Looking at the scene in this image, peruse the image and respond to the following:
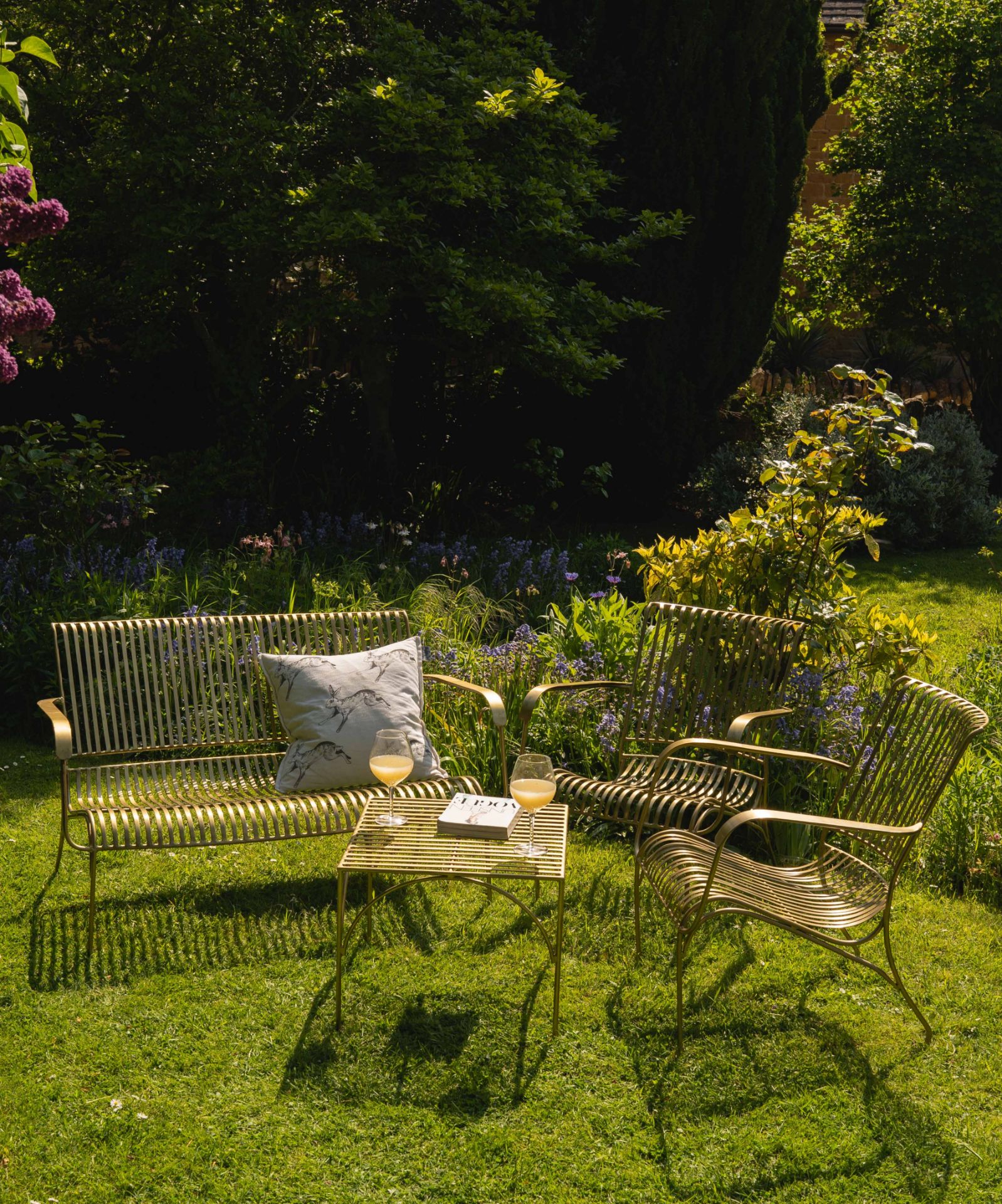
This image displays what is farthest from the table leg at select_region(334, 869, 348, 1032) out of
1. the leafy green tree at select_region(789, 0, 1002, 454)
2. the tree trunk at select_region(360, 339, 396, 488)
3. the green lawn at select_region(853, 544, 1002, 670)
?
the leafy green tree at select_region(789, 0, 1002, 454)

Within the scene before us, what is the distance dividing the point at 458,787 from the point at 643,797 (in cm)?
70

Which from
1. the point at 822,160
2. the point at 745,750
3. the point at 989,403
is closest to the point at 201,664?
the point at 745,750

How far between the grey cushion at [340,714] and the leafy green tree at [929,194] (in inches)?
361

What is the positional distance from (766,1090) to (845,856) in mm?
881

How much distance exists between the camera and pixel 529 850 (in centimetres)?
356

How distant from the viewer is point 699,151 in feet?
31.8

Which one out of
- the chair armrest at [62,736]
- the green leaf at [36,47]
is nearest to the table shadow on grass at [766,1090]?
the chair armrest at [62,736]

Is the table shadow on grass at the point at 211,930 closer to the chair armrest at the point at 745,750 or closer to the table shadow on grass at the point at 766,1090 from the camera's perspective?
the table shadow on grass at the point at 766,1090

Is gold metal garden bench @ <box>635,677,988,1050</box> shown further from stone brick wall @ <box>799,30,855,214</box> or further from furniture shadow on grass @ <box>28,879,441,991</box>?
stone brick wall @ <box>799,30,855,214</box>

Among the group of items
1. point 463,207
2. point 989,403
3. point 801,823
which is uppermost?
point 463,207

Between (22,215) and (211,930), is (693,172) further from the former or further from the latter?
(211,930)

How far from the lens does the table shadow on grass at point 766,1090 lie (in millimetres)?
2918

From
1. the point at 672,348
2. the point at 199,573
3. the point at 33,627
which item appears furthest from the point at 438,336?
the point at 33,627

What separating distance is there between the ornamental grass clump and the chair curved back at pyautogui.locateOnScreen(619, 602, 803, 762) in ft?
1.01
